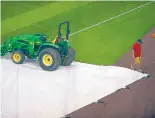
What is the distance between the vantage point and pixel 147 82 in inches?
145

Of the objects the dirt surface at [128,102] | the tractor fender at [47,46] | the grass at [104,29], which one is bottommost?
the dirt surface at [128,102]

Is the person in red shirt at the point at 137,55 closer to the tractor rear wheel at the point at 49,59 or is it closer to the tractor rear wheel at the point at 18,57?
the tractor rear wheel at the point at 49,59

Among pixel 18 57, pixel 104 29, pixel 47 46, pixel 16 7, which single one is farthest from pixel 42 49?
pixel 104 29

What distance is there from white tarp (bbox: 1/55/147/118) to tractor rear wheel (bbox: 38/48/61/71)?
71mm

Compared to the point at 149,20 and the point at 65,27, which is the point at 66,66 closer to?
the point at 65,27

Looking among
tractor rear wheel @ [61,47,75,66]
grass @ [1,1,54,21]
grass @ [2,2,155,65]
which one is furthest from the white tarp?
Result: grass @ [1,1,54,21]

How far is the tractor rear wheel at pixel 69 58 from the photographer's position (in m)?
3.69

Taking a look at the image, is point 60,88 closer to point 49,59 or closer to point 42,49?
point 49,59

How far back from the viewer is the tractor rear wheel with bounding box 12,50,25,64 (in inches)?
148

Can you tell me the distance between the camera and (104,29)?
3.70 metres

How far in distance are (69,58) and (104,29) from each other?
0.58 meters

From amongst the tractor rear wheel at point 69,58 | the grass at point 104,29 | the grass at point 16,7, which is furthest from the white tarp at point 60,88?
the grass at point 16,7

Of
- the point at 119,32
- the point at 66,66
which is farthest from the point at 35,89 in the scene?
the point at 119,32

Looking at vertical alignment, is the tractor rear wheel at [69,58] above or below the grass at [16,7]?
below
